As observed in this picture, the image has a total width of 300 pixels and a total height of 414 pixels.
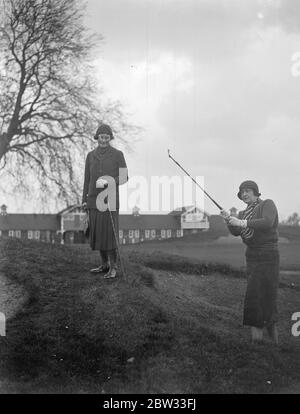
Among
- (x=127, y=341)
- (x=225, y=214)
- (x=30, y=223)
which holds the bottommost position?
(x=127, y=341)

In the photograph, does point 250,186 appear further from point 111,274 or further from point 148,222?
point 148,222

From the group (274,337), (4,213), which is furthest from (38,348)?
(4,213)

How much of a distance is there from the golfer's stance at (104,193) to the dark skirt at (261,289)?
8.11 feet

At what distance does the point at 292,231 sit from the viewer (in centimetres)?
2161

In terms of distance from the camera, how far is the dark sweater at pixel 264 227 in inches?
268

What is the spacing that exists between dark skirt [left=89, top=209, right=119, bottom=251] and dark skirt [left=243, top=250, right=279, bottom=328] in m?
2.51

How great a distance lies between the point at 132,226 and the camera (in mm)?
66562

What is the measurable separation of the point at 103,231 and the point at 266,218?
115 inches

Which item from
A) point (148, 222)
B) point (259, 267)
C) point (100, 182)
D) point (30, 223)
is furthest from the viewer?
point (148, 222)

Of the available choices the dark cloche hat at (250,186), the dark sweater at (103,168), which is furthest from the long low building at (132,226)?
the dark cloche hat at (250,186)

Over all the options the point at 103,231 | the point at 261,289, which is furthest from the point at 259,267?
the point at 103,231

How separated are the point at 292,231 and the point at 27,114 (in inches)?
487
